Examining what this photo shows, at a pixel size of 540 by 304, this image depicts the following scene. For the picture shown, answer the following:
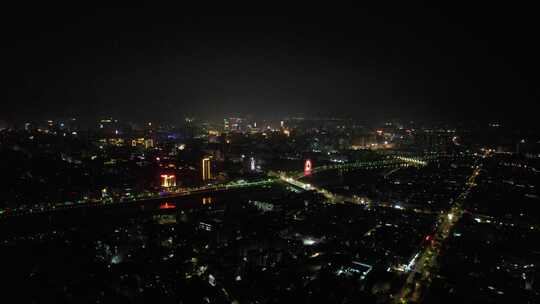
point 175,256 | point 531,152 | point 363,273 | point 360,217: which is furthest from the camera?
point 531,152

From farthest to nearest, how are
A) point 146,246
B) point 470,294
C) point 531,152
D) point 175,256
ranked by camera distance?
point 531,152 → point 146,246 → point 175,256 → point 470,294

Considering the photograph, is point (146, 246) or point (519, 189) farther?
point (519, 189)

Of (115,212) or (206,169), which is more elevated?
(206,169)

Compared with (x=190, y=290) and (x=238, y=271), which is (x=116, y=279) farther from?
(x=238, y=271)

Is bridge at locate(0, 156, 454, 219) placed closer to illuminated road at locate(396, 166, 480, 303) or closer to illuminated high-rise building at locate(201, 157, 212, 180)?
illuminated high-rise building at locate(201, 157, 212, 180)

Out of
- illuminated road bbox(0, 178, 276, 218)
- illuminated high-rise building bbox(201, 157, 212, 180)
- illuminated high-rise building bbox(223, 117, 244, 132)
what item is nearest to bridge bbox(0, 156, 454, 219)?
illuminated road bbox(0, 178, 276, 218)

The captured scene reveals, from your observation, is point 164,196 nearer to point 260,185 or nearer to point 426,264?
point 260,185

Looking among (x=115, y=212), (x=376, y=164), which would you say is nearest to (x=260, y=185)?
(x=115, y=212)

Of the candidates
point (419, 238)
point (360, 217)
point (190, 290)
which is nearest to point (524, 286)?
point (419, 238)
